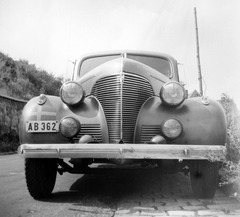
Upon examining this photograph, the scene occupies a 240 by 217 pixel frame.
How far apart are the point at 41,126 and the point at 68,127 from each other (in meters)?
0.29

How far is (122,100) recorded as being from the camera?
3211 millimetres

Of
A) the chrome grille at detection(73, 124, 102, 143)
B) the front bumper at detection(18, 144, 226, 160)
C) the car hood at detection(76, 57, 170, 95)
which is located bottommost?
the front bumper at detection(18, 144, 226, 160)

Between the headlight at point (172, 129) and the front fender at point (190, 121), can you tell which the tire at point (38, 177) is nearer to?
the front fender at point (190, 121)

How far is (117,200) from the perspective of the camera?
3.17 metres

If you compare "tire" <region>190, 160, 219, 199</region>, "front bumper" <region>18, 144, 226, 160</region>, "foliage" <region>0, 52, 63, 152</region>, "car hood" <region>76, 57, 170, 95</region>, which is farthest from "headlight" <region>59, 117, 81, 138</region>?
"foliage" <region>0, 52, 63, 152</region>

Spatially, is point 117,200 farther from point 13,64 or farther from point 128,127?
point 13,64

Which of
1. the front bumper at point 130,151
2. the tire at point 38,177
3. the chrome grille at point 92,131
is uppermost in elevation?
the chrome grille at point 92,131

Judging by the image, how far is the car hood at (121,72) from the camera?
11.0 feet

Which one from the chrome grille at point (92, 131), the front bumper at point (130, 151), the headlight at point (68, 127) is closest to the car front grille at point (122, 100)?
the chrome grille at point (92, 131)

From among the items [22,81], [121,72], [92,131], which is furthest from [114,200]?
[22,81]

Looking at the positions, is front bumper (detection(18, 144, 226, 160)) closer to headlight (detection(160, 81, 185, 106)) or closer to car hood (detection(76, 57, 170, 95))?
headlight (detection(160, 81, 185, 106))

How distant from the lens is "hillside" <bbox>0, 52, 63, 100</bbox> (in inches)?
731

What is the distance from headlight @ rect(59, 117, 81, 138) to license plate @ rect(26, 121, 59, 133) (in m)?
0.08

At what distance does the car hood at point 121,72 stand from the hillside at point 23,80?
14.6 m
